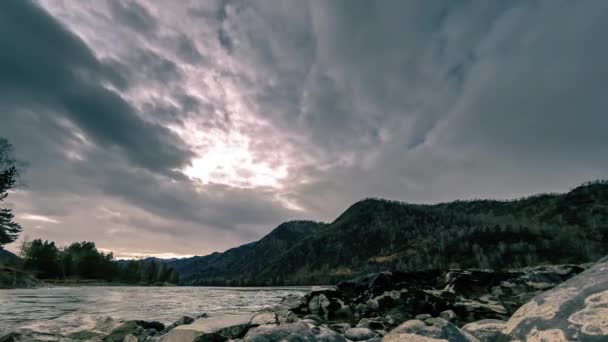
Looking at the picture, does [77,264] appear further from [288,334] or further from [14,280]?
[288,334]

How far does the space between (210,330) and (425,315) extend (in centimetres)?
814

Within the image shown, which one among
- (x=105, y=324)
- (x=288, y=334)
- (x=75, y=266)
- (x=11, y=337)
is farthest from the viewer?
(x=75, y=266)

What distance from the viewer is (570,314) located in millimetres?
4336

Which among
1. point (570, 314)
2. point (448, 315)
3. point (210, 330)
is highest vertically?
point (570, 314)

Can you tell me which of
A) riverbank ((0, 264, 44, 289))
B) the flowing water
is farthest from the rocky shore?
riverbank ((0, 264, 44, 289))

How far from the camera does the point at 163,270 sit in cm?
17362

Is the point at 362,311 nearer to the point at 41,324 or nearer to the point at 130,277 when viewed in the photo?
the point at 41,324

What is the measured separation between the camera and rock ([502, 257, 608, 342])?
13.1 ft

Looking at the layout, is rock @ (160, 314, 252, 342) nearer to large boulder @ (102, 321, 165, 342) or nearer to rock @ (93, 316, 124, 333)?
large boulder @ (102, 321, 165, 342)

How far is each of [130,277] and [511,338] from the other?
18135cm

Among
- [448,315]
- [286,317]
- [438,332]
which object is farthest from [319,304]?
[438,332]

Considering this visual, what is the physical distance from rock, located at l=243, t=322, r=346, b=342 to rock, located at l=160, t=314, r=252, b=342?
7.75ft

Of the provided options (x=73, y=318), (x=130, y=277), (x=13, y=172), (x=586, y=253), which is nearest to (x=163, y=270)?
(x=130, y=277)

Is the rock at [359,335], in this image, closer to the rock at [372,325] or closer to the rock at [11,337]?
the rock at [372,325]
